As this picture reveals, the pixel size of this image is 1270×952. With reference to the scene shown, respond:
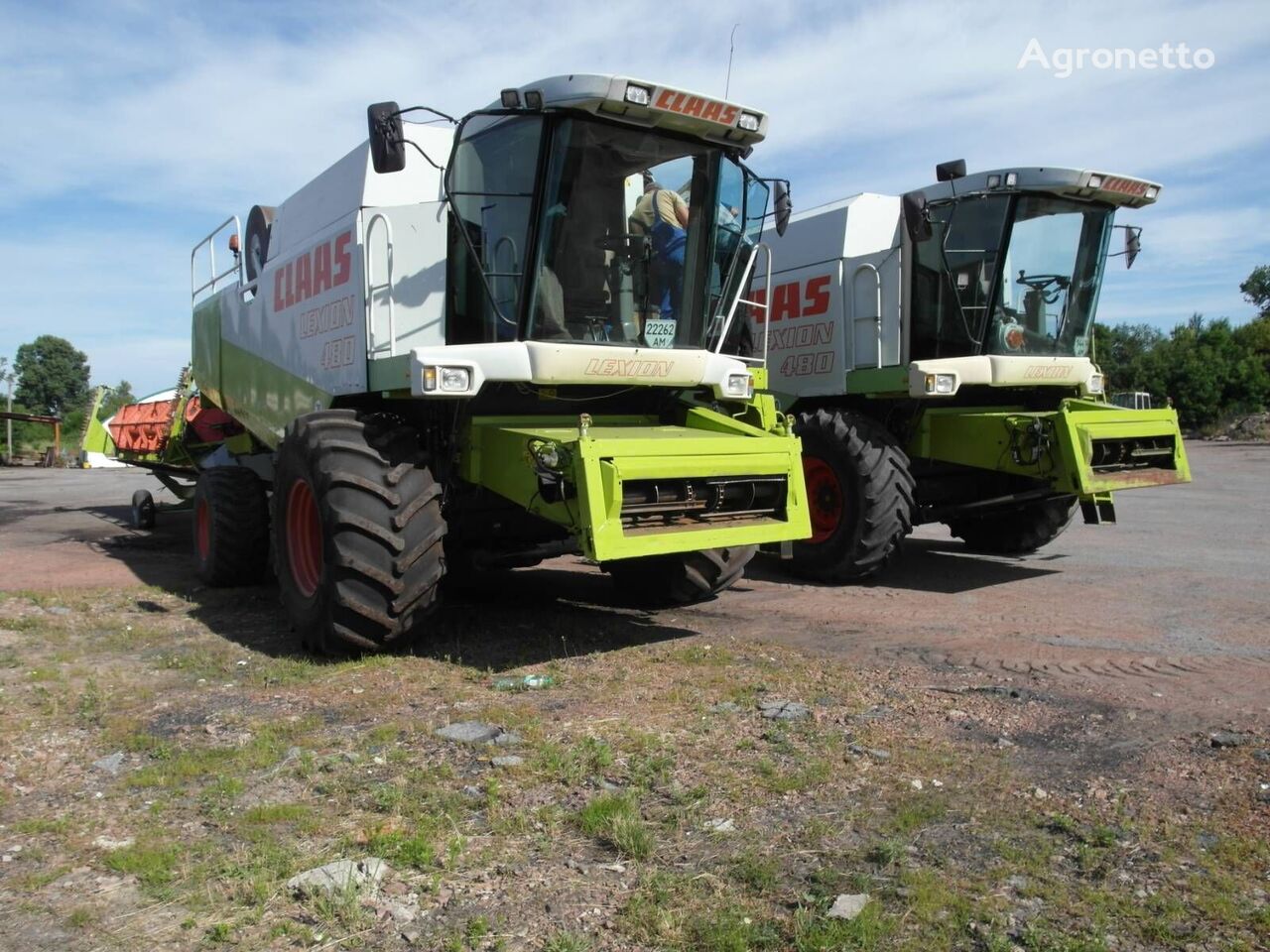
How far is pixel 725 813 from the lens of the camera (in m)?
3.59

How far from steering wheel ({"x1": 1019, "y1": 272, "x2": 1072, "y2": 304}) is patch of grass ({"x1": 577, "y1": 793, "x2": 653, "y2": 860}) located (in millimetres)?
6462

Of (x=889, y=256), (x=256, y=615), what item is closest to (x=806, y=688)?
(x=256, y=615)

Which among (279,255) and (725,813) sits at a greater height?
(279,255)

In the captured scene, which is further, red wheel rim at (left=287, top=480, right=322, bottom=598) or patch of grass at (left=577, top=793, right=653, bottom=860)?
red wheel rim at (left=287, top=480, right=322, bottom=598)

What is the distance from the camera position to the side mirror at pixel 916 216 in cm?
809

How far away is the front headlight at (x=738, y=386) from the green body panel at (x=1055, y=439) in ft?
8.12

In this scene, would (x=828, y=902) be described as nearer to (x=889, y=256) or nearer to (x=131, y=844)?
(x=131, y=844)

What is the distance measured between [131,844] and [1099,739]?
358 cm

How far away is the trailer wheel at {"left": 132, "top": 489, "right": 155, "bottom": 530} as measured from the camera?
12.0m

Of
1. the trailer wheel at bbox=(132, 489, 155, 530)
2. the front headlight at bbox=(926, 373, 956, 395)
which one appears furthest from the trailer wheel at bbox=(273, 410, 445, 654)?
the trailer wheel at bbox=(132, 489, 155, 530)

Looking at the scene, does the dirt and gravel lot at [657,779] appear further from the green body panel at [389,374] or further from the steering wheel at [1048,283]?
the steering wheel at [1048,283]

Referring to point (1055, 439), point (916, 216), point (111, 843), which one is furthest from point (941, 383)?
point (111, 843)

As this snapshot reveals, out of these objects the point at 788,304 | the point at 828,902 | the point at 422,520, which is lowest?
the point at 828,902

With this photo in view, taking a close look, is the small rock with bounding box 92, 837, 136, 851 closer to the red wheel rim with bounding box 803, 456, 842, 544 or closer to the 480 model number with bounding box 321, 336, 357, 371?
the 480 model number with bounding box 321, 336, 357, 371
